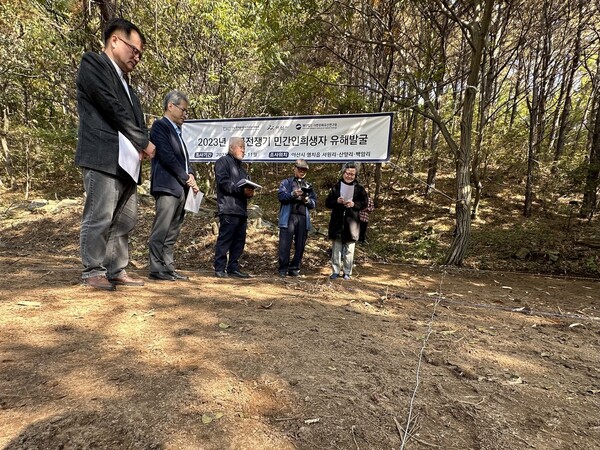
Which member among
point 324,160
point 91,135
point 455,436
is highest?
point 324,160

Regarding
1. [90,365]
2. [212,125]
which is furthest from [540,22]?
[90,365]

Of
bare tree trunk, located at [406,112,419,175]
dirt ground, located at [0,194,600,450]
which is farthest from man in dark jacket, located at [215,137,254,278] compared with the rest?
bare tree trunk, located at [406,112,419,175]

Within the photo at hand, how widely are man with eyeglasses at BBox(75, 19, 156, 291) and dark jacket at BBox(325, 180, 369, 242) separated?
105 inches

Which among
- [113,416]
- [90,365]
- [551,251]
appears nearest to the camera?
[113,416]

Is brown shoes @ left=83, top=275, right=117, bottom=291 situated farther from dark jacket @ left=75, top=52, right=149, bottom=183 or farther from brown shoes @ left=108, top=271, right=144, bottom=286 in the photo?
dark jacket @ left=75, top=52, right=149, bottom=183

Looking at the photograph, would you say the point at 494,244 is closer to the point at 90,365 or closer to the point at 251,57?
the point at 251,57

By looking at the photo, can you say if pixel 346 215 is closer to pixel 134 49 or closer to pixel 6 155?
pixel 134 49

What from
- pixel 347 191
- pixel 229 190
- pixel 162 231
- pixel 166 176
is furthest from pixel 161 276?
pixel 347 191

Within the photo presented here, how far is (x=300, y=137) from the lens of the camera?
18.1ft

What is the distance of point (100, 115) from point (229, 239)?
80.8 inches

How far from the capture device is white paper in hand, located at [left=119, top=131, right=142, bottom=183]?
2.46 metres

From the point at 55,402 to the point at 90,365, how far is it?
0.89 ft

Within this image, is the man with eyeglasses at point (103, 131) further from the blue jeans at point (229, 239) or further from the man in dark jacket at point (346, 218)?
the man in dark jacket at point (346, 218)

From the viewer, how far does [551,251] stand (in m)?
7.60
